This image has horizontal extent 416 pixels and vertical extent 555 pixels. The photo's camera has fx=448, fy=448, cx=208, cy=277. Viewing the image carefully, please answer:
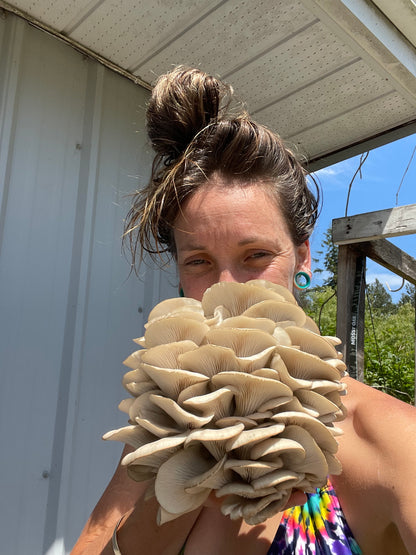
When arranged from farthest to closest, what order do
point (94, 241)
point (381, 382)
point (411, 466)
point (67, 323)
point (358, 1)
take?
point (381, 382) < point (94, 241) < point (67, 323) < point (358, 1) < point (411, 466)

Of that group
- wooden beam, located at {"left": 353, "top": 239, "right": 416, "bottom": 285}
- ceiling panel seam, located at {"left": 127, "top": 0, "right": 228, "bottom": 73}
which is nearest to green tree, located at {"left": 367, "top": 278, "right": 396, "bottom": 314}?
wooden beam, located at {"left": 353, "top": 239, "right": 416, "bottom": 285}

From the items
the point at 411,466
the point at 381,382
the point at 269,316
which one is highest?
the point at 269,316

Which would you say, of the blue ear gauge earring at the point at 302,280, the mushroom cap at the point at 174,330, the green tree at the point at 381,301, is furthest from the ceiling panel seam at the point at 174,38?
the green tree at the point at 381,301

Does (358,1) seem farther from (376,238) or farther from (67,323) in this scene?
(67,323)

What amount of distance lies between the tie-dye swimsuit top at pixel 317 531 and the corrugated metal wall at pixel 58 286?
1304 mm

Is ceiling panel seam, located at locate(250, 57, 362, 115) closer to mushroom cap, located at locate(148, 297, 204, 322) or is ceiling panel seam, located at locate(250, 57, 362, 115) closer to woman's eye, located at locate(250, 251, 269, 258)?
woman's eye, located at locate(250, 251, 269, 258)

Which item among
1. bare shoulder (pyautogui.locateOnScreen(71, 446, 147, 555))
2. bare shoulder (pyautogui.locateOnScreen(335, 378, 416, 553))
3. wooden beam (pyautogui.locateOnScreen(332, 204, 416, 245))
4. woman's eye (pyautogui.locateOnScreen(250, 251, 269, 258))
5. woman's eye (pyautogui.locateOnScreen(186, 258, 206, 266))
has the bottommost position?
bare shoulder (pyautogui.locateOnScreen(71, 446, 147, 555))

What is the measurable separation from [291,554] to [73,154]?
1.93 metres

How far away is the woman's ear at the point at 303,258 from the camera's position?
4.21 feet

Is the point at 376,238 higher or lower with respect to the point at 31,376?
higher

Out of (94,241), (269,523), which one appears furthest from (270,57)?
(269,523)

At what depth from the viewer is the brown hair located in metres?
1.24

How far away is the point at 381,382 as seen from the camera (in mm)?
6469

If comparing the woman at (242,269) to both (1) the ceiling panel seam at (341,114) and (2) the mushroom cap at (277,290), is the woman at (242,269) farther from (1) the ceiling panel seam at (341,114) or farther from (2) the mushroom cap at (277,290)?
(1) the ceiling panel seam at (341,114)
